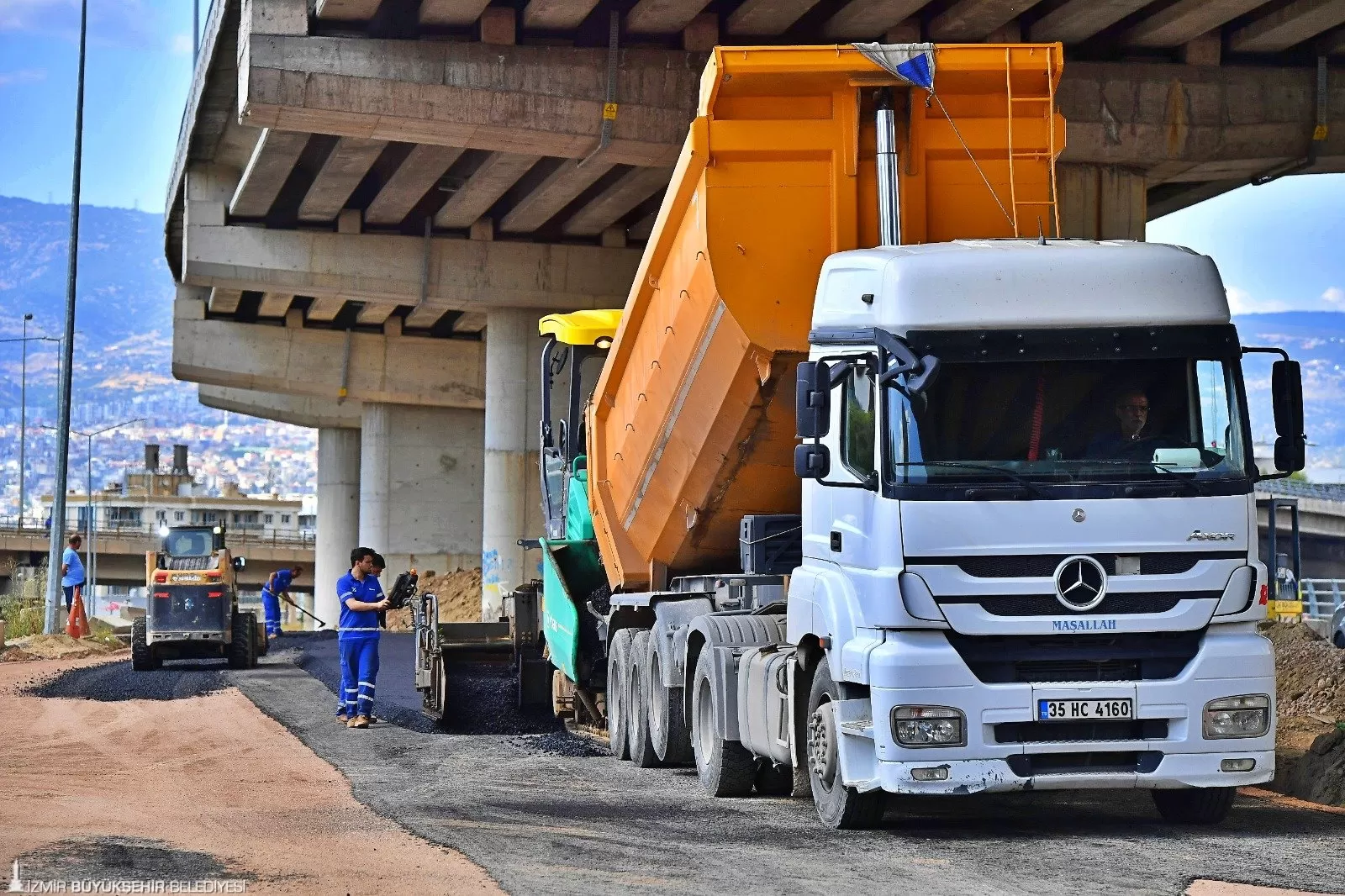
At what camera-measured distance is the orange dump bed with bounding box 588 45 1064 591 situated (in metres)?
10.2

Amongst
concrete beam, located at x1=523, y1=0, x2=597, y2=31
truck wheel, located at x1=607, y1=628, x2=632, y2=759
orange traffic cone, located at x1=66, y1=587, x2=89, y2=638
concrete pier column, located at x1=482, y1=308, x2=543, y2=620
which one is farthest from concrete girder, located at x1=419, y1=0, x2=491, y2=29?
orange traffic cone, located at x1=66, y1=587, x2=89, y2=638

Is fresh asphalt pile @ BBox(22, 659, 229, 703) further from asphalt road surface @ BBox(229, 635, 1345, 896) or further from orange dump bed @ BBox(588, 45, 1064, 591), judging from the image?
orange dump bed @ BBox(588, 45, 1064, 591)

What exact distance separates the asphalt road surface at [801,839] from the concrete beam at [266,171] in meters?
13.9

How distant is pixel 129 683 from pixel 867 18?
1187 centimetres

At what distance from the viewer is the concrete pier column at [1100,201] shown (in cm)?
2116

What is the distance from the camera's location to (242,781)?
38.7 feet

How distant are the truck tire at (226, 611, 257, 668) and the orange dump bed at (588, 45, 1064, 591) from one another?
53.3ft

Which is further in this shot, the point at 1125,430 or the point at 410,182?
the point at 410,182

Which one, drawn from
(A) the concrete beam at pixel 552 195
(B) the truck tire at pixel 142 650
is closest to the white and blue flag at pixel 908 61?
(A) the concrete beam at pixel 552 195

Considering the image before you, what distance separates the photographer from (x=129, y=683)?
873 inches

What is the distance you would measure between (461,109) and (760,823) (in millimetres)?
12581

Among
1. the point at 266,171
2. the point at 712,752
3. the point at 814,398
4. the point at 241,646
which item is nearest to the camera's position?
the point at 814,398

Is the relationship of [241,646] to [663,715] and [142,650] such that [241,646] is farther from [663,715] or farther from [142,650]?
[663,715]

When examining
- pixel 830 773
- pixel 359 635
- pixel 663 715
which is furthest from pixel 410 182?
pixel 830 773
